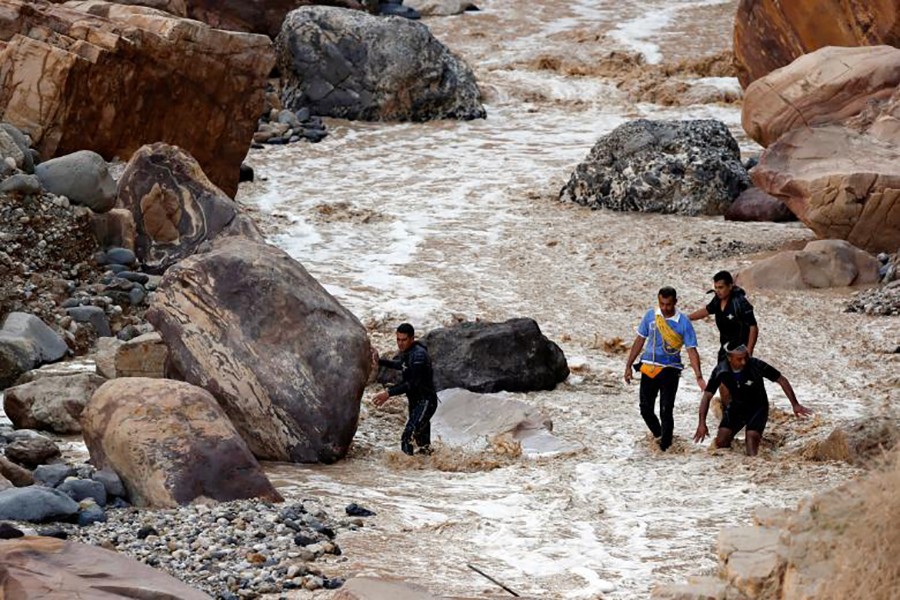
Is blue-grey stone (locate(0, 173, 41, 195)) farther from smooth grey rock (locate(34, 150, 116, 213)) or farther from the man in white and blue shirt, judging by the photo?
the man in white and blue shirt

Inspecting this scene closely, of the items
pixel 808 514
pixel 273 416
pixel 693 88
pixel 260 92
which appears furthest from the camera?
pixel 693 88

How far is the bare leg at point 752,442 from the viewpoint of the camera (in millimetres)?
10016

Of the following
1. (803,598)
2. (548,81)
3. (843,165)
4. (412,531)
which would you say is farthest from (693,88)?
(803,598)

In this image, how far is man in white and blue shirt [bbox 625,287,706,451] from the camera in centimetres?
1040

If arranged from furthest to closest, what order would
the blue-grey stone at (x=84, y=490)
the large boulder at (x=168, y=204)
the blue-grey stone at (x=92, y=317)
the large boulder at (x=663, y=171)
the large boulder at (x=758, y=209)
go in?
the large boulder at (x=663, y=171)
the large boulder at (x=758, y=209)
the large boulder at (x=168, y=204)
the blue-grey stone at (x=92, y=317)
the blue-grey stone at (x=84, y=490)

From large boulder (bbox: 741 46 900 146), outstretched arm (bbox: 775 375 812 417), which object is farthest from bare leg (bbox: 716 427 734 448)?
large boulder (bbox: 741 46 900 146)

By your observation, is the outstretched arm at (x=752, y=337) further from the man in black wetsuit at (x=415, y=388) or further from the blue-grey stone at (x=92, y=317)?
the blue-grey stone at (x=92, y=317)

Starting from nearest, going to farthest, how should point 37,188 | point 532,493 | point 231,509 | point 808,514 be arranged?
point 808,514 < point 231,509 < point 532,493 < point 37,188

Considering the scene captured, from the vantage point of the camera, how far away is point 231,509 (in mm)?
7988

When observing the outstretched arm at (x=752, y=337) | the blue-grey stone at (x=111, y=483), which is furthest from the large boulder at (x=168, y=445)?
the outstretched arm at (x=752, y=337)

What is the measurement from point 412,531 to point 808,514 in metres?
2.62

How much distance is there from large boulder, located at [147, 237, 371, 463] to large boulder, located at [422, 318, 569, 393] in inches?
67.4

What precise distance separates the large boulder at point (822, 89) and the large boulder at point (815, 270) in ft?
7.65

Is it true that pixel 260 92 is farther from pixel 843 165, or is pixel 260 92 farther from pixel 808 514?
pixel 808 514
